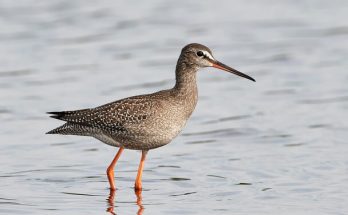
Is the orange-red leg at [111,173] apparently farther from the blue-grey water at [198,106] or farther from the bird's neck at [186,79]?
the bird's neck at [186,79]

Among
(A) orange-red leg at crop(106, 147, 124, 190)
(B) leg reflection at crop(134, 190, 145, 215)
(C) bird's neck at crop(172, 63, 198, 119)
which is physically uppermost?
(C) bird's neck at crop(172, 63, 198, 119)

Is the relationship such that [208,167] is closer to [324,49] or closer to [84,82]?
[84,82]

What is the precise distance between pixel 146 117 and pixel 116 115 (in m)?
0.46

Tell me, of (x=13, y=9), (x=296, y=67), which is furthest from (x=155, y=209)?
(x=13, y=9)

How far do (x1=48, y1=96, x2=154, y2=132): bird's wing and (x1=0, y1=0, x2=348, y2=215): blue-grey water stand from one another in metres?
0.91

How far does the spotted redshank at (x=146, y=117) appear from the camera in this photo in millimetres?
13414

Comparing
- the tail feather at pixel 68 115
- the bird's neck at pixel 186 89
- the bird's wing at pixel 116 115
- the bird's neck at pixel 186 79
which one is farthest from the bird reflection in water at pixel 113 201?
the bird's neck at pixel 186 79

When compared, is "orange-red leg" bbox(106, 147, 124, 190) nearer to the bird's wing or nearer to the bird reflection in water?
the bird reflection in water

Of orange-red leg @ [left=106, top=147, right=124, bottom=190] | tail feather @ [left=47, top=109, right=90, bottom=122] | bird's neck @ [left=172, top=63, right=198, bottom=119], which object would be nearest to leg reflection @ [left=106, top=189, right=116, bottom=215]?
orange-red leg @ [left=106, top=147, right=124, bottom=190]

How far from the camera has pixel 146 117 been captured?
13414 millimetres

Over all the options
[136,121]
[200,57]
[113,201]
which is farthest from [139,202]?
[200,57]

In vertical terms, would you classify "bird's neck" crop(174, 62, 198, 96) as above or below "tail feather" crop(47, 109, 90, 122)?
above

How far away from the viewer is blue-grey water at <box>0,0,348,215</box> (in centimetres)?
1324

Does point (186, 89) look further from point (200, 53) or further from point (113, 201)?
point (113, 201)
